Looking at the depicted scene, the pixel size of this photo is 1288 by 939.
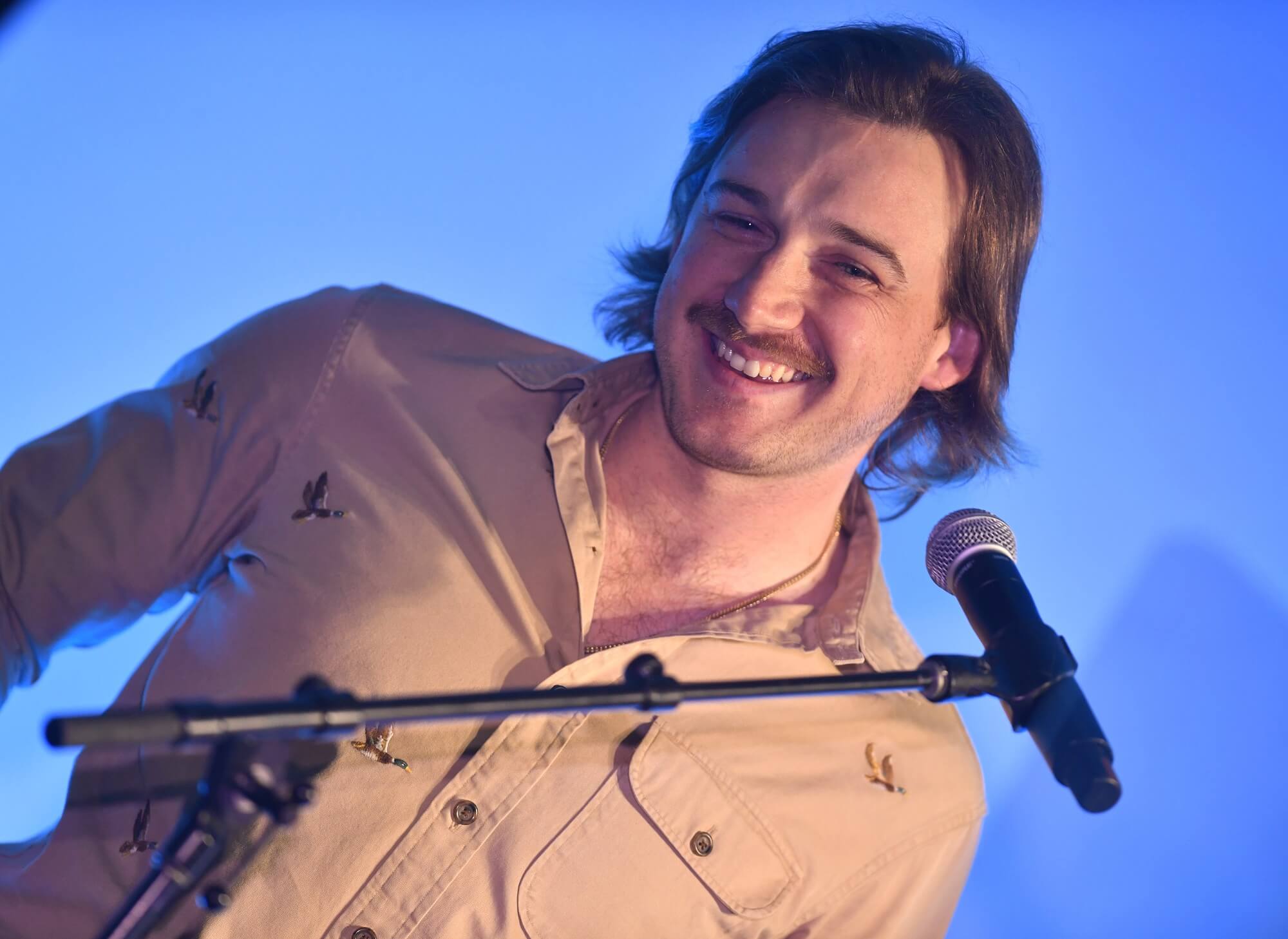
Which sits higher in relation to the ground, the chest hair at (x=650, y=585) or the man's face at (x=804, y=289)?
the man's face at (x=804, y=289)

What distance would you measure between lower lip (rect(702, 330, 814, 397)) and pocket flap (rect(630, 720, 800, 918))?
508 millimetres

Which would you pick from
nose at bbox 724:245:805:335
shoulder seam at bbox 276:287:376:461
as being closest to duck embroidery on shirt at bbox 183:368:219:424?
shoulder seam at bbox 276:287:376:461

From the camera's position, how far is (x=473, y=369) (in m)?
1.68

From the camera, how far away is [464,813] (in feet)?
4.43

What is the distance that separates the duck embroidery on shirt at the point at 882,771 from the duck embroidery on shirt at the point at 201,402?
110cm

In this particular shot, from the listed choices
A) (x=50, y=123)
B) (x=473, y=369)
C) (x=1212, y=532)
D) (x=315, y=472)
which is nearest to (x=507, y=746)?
(x=315, y=472)

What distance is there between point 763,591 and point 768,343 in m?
0.42

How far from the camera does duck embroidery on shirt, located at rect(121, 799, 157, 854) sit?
4.49ft

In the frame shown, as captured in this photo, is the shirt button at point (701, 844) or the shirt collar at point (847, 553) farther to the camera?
the shirt collar at point (847, 553)

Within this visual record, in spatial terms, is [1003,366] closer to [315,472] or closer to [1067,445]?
[1067,445]

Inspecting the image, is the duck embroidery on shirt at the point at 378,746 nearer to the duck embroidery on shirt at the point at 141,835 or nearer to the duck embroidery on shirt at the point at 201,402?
the duck embroidery on shirt at the point at 141,835

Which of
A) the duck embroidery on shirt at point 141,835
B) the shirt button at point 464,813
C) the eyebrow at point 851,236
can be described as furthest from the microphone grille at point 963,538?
the duck embroidery on shirt at point 141,835

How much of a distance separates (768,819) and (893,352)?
73cm

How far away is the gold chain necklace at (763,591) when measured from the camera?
5.42 ft
